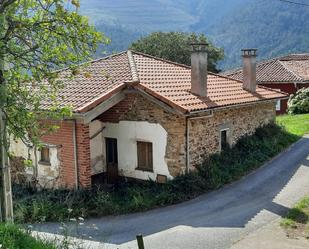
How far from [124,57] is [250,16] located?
451 ft

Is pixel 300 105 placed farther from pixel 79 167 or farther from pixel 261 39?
pixel 261 39

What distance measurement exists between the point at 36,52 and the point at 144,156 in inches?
337

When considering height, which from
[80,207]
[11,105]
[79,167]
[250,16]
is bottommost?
[80,207]

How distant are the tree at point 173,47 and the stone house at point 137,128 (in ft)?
91.1

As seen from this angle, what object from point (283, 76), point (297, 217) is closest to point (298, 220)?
point (297, 217)

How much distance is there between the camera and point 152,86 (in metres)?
14.7

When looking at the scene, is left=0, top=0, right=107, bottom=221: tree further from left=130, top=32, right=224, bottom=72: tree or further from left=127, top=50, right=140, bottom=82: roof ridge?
left=130, top=32, right=224, bottom=72: tree

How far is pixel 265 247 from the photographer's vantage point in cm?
930

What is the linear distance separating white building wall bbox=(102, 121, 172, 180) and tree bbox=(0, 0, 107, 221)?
7.56m

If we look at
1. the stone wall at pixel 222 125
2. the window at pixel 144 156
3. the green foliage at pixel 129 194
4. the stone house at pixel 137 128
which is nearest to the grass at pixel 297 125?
the stone wall at pixel 222 125

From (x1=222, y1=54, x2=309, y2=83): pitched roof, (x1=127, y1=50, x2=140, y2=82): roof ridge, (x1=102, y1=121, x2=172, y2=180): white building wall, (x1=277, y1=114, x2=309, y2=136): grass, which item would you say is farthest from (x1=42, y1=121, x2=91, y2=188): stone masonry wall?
(x1=222, y1=54, x2=309, y2=83): pitched roof

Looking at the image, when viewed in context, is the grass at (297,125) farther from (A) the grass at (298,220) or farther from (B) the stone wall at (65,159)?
(B) the stone wall at (65,159)

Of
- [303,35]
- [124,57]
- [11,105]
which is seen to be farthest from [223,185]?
[303,35]

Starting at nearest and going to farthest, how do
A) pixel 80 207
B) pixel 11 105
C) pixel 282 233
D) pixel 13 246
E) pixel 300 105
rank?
1. pixel 13 246
2. pixel 11 105
3. pixel 282 233
4. pixel 80 207
5. pixel 300 105
